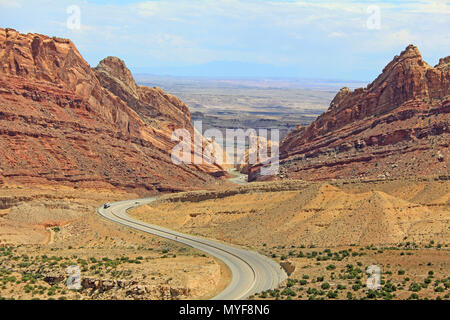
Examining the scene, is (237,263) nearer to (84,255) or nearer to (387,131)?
(84,255)

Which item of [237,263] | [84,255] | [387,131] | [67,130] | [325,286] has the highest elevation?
[67,130]

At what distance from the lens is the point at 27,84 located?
321 ft

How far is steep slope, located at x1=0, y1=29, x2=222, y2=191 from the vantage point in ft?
295

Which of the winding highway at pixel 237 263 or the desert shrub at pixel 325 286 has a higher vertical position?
the desert shrub at pixel 325 286

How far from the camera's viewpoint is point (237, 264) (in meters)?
50.0

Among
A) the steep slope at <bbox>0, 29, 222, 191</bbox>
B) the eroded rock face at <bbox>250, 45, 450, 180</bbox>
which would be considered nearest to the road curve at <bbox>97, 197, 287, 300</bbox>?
the steep slope at <bbox>0, 29, 222, 191</bbox>

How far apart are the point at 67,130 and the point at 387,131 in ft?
146

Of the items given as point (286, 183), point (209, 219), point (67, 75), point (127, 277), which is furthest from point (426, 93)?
point (127, 277)

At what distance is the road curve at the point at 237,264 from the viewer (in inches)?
1642

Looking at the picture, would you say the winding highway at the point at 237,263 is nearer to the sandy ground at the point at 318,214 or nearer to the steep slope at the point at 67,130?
the sandy ground at the point at 318,214

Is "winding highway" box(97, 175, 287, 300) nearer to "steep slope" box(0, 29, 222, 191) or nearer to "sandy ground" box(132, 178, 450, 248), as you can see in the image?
"sandy ground" box(132, 178, 450, 248)

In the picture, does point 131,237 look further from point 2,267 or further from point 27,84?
point 27,84

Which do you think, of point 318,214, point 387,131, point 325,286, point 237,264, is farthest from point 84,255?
point 387,131

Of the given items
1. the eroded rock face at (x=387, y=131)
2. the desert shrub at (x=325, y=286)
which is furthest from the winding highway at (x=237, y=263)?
the eroded rock face at (x=387, y=131)
